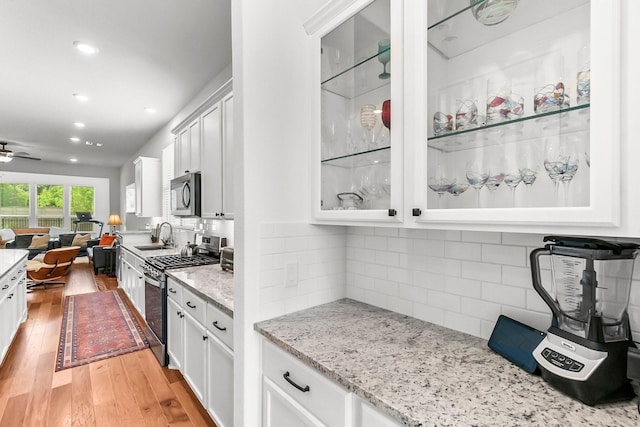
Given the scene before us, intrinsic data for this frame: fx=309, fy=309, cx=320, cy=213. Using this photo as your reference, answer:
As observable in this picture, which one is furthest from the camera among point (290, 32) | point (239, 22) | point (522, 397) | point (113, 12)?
point (113, 12)

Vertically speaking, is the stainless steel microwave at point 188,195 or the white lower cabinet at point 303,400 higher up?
the stainless steel microwave at point 188,195

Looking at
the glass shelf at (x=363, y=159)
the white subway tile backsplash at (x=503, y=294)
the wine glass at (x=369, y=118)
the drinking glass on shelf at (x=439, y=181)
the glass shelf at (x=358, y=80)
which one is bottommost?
the white subway tile backsplash at (x=503, y=294)

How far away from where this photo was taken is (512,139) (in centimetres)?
100

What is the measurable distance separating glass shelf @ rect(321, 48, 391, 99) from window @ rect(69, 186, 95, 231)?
10964 millimetres

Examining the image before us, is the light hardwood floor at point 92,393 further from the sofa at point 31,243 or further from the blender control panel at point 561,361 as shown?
the sofa at point 31,243

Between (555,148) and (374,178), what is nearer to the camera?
(555,148)

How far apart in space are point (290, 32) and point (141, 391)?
106 inches

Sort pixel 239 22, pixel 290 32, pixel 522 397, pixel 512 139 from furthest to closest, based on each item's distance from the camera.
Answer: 1. pixel 290 32
2. pixel 239 22
3. pixel 512 139
4. pixel 522 397

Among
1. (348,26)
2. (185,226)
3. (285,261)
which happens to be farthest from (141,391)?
(348,26)

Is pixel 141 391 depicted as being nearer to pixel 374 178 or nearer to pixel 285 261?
pixel 285 261

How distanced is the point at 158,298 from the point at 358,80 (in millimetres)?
2386

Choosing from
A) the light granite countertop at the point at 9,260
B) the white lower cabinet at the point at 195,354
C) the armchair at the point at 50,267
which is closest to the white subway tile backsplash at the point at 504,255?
the white lower cabinet at the point at 195,354

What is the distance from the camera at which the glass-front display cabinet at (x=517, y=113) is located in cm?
74

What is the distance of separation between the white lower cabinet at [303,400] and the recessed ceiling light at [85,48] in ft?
10.4
